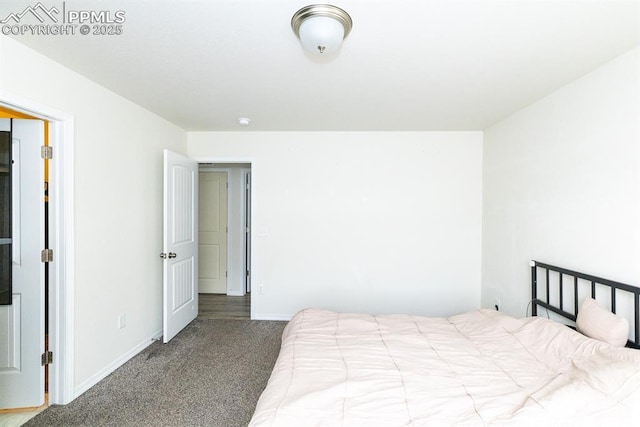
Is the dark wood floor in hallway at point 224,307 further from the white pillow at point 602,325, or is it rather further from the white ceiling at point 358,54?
the white pillow at point 602,325

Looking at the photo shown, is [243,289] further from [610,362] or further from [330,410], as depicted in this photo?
[610,362]

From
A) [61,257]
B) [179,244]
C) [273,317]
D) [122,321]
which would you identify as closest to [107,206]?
[61,257]

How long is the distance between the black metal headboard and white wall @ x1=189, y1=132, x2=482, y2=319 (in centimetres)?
109

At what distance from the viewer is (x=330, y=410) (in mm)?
1236

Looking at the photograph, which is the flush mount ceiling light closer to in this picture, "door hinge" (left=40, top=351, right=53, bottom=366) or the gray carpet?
the gray carpet

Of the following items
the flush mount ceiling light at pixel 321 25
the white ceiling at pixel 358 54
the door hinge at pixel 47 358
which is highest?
the white ceiling at pixel 358 54

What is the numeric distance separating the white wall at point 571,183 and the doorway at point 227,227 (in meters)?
3.71

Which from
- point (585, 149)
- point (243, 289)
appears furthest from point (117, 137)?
point (585, 149)

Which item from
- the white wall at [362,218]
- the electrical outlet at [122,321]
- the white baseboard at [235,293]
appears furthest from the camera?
the white baseboard at [235,293]

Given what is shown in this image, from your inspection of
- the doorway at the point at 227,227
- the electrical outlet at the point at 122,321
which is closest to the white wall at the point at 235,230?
the doorway at the point at 227,227

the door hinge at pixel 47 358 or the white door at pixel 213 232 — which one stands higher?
the white door at pixel 213 232

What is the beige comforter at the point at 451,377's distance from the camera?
45.9 inches

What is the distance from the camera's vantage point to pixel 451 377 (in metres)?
1.49

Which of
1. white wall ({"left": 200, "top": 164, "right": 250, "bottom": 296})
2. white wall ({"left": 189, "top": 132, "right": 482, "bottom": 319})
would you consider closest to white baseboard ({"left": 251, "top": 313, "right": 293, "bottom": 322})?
white wall ({"left": 189, "top": 132, "right": 482, "bottom": 319})
